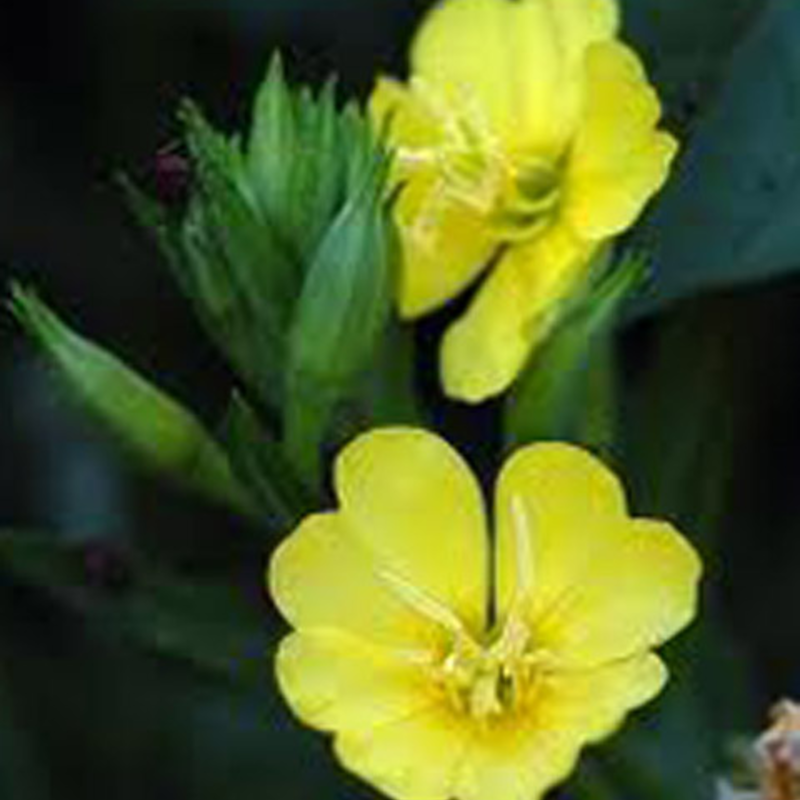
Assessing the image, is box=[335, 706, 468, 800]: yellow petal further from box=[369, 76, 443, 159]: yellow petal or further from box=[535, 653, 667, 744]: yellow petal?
box=[369, 76, 443, 159]: yellow petal

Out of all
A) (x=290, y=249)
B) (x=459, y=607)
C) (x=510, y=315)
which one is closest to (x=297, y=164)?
(x=290, y=249)

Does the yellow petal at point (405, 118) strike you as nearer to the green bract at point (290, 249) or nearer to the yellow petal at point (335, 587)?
the green bract at point (290, 249)

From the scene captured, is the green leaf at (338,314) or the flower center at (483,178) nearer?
the green leaf at (338,314)

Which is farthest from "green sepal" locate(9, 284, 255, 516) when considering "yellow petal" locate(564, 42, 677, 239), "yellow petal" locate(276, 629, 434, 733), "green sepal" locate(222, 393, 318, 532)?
"yellow petal" locate(564, 42, 677, 239)

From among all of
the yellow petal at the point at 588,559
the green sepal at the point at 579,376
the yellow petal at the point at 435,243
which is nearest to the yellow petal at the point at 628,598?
the yellow petal at the point at 588,559

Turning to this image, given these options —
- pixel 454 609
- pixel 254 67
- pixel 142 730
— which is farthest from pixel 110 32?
pixel 454 609

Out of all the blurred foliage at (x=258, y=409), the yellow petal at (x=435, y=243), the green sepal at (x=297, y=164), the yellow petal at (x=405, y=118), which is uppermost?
the green sepal at (x=297, y=164)

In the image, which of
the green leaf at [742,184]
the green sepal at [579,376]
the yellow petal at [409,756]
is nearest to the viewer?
the yellow petal at [409,756]

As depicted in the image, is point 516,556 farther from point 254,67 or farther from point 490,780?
point 254,67
